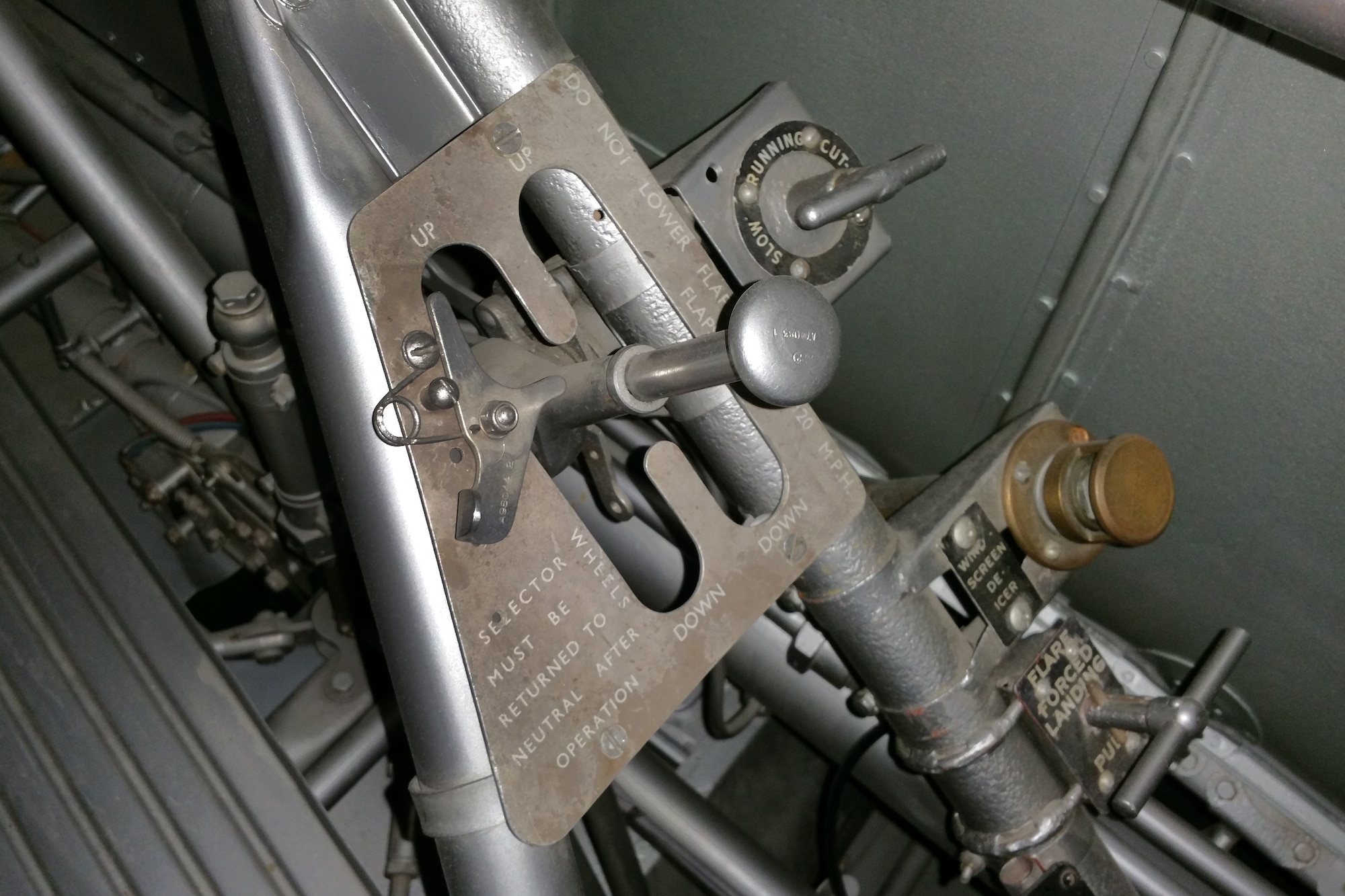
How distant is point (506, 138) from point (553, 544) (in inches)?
10.7

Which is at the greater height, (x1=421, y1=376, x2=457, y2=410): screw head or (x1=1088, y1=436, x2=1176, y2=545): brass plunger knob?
(x1=421, y1=376, x2=457, y2=410): screw head

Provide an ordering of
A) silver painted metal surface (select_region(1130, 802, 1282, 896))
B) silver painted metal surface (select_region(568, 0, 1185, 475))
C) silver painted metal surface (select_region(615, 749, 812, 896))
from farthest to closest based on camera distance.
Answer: silver painted metal surface (select_region(615, 749, 812, 896)) < silver painted metal surface (select_region(1130, 802, 1282, 896)) < silver painted metal surface (select_region(568, 0, 1185, 475))

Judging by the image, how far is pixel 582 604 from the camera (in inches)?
26.7

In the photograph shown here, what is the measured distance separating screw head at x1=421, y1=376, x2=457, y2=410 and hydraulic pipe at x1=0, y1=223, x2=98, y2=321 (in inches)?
35.1

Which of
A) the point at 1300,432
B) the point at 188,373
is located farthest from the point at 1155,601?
the point at 188,373

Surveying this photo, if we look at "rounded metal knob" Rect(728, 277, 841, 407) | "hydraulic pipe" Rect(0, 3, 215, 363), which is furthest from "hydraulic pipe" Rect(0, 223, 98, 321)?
"rounded metal knob" Rect(728, 277, 841, 407)

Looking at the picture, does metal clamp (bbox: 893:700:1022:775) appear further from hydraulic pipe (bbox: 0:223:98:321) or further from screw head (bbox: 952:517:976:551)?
hydraulic pipe (bbox: 0:223:98:321)

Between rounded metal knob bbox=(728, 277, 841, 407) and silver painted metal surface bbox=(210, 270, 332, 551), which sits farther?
silver painted metal surface bbox=(210, 270, 332, 551)

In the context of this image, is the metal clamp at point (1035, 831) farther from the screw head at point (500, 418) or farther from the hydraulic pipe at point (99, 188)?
the hydraulic pipe at point (99, 188)

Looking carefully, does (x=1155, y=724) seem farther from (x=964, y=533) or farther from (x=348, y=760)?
(x=348, y=760)

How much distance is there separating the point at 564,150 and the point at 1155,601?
0.77 metres

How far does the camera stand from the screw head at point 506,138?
0.66m

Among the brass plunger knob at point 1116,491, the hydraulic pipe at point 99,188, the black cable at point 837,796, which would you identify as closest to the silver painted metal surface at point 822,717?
the black cable at point 837,796

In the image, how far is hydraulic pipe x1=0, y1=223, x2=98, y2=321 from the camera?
125cm
